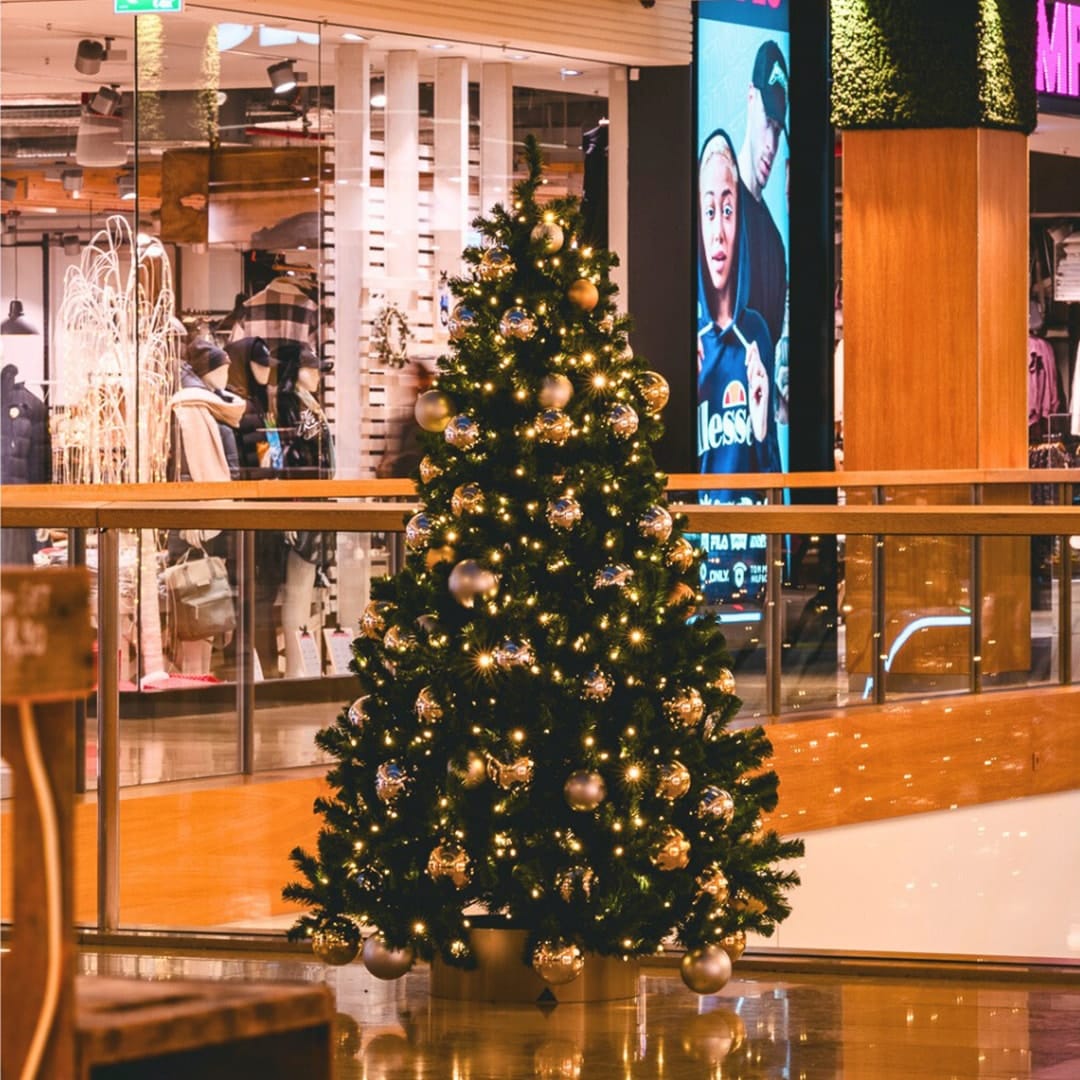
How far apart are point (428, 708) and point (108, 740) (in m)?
1.56

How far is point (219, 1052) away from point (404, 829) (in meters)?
2.35

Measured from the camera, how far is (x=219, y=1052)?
1.92m

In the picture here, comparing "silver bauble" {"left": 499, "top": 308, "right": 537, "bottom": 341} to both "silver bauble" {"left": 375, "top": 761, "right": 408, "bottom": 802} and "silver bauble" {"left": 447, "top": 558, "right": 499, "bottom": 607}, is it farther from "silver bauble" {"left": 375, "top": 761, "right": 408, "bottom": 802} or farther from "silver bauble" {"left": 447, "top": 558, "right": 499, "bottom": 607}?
"silver bauble" {"left": 375, "top": 761, "right": 408, "bottom": 802}

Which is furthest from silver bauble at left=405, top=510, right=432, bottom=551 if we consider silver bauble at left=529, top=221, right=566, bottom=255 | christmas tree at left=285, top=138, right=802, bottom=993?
silver bauble at left=529, top=221, right=566, bottom=255

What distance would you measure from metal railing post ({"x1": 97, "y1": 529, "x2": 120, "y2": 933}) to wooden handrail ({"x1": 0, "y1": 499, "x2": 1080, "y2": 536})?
0.46 feet

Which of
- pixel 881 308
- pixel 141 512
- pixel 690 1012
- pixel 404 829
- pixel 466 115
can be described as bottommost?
pixel 690 1012

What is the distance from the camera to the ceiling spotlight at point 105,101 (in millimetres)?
11086

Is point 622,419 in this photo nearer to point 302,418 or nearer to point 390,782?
point 390,782

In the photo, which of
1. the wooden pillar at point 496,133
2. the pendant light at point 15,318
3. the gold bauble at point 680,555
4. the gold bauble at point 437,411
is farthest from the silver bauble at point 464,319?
the wooden pillar at point 496,133

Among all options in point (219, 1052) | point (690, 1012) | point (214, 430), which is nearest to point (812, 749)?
point (690, 1012)

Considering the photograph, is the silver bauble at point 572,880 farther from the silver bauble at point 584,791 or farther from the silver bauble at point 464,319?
the silver bauble at point 464,319

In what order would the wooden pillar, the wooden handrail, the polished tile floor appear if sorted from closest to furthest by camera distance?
the polished tile floor, the wooden handrail, the wooden pillar

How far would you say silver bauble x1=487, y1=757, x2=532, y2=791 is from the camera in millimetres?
4133

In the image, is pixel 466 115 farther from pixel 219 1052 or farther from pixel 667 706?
pixel 219 1052
